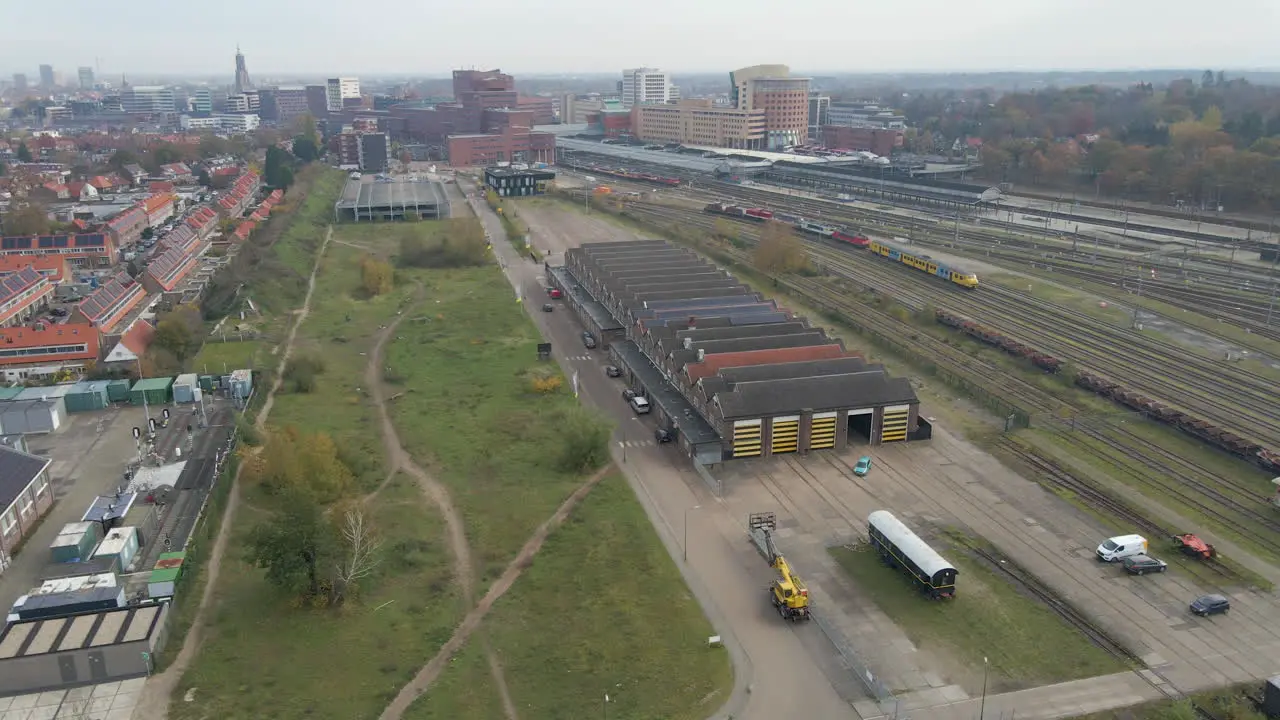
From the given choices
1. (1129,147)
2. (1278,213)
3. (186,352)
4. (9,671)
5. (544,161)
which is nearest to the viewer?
(9,671)

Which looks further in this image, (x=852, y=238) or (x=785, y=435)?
(x=852, y=238)

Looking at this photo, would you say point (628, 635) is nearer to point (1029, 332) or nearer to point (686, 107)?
point (1029, 332)

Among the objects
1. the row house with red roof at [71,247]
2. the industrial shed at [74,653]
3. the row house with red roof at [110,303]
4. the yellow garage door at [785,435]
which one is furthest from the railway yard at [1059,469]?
the row house with red roof at [71,247]

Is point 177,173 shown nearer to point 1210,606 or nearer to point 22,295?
point 22,295

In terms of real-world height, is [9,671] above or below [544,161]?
below

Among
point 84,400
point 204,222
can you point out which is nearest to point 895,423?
point 84,400

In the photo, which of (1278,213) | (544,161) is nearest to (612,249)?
(1278,213)
